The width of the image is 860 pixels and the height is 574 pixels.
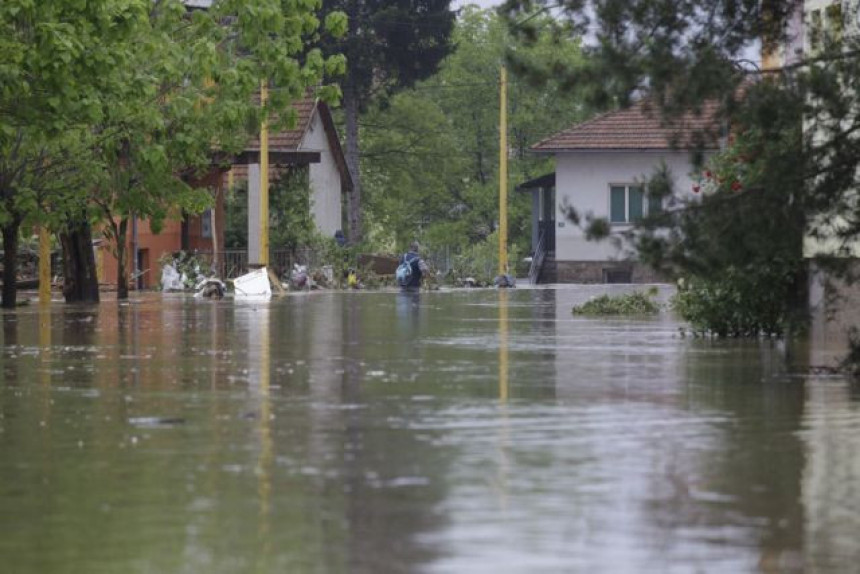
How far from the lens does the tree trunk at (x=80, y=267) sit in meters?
49.1

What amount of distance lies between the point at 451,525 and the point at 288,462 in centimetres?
286

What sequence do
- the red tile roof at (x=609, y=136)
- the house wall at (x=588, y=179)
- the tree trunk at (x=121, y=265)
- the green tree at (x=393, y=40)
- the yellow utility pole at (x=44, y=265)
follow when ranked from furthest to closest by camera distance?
the green tree at (x=393, y=40) → the house wall at (x=588, y=179) → the red tile roof at (x=609, y=136) → the tree trunk at (x=121, y=265) → the yellow utility pole at (x=44, y=265)

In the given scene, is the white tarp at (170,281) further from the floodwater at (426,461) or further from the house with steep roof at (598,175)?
the floodwater at (426,461)

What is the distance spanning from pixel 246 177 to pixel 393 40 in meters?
10.3

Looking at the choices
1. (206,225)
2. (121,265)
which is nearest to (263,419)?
(121,265)

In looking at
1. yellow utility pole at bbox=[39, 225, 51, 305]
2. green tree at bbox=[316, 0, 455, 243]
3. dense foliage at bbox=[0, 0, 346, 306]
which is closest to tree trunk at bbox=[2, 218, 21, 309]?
dense foliage at bbox=[0, 0, 346, 306]

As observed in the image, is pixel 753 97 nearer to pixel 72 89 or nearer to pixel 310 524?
pixel 310 524

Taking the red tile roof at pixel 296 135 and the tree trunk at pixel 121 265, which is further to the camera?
the red tile roof at pixel 296 135

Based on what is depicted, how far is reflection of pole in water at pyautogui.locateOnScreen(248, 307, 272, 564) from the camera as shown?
33.9 ft

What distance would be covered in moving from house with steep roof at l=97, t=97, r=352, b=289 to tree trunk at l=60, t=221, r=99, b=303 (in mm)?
6749

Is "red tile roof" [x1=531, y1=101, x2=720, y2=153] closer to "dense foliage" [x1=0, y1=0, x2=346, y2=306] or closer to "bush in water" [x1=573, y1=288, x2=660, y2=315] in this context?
"dense foliage" [x1=0, y1=0, x2=346, y2=306]

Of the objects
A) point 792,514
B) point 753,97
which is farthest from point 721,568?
point 753,97

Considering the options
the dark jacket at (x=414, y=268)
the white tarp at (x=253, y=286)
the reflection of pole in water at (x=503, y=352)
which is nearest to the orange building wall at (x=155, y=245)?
the dark jacket at (x=414, y=268)

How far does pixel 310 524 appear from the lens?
1038 cm
